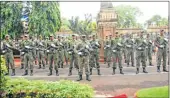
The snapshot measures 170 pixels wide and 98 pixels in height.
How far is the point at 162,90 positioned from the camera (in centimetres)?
473

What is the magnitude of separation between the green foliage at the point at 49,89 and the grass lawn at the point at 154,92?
23.6 inches

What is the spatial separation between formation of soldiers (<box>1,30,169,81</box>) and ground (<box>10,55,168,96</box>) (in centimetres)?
6

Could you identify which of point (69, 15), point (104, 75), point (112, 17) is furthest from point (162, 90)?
point (69, 15)

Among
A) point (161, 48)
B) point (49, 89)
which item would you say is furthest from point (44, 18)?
point (161, 48)

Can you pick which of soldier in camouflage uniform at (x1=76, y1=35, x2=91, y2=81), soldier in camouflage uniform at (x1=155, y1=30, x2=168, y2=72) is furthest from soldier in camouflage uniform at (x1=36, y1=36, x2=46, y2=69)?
soldier in camouflage uniform at (x1=155, y1=30, x2=168, y2=72)

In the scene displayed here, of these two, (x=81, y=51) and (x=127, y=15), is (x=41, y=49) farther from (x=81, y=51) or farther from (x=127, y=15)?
(x=127, y=15)

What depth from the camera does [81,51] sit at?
505 cm

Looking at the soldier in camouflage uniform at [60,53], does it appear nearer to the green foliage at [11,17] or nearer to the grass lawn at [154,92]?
the green foliage at [11,17]

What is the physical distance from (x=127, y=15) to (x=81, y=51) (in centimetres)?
74

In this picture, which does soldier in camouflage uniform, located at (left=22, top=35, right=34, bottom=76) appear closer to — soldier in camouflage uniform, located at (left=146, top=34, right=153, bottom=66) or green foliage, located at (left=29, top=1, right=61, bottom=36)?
green foliage, located at (left=29, top=1, right=61, bottom=36)

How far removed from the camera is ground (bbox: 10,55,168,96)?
4.91 m

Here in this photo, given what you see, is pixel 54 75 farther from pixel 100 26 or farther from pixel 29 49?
pixel 100 26

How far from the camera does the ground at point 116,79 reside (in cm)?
491

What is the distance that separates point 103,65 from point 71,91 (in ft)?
2.33
